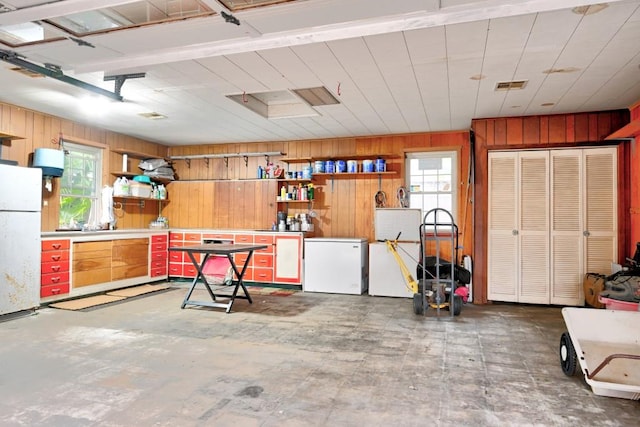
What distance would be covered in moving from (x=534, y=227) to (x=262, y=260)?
434 centimetres

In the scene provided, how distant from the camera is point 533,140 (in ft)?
18.1

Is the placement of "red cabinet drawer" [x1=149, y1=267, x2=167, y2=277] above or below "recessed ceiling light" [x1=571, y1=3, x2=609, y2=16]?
below

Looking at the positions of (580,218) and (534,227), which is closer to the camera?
(580,218)

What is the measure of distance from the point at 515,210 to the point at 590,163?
3.69ft

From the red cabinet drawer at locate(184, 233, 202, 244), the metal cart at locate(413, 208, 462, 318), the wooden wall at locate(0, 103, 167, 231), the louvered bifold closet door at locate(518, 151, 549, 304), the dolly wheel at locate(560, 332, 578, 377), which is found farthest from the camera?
the red cabinet drawer at locate(184, 233, 202, 244)

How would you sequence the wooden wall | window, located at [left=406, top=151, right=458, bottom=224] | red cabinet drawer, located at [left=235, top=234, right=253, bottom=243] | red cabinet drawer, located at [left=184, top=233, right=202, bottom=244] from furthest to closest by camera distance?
red cabinet drawer, located at [left=184, top=233, right=202, bottom=244] → red cabinet drawer, located at [left=235, top=234, right=253, bottom=243] → window, located at [left=406, top=151, right=458, bottom=224] → the wooden wall

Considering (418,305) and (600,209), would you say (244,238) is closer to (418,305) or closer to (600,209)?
(418,305)

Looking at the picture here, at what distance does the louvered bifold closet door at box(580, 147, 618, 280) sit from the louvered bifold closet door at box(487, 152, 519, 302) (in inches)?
35.0

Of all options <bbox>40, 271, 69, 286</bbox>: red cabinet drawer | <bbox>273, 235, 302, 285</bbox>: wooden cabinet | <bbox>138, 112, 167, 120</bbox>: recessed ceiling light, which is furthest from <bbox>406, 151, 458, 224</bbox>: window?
<bbox>40, 271, 69, 286</bbox>: red cabinet drawer

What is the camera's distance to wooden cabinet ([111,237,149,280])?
20.4ft

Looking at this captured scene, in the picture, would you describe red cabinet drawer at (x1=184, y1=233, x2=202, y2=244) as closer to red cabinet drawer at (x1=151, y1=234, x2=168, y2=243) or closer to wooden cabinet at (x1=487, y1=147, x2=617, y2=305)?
red cabinet drawer at (x1=151, y1=234, x2=168, y2=243)

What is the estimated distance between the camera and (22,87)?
452 centimetres

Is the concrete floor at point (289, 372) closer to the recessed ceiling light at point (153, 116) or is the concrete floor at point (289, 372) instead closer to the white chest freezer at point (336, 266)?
the white chest freezer at point (336, 266)

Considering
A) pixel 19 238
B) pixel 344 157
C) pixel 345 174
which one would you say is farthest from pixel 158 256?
pixel 344 157
